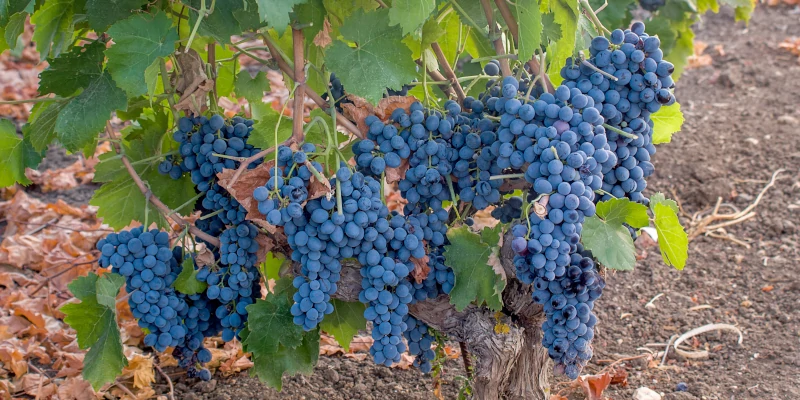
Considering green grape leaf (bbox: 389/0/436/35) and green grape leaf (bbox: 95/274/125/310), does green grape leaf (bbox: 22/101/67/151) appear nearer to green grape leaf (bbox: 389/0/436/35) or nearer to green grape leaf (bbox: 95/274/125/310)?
green grape leaf (bbox: 95/274/125/310)

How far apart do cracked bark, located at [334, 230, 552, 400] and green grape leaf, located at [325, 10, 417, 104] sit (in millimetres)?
510

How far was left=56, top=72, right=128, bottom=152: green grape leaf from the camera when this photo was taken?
6.16 ft

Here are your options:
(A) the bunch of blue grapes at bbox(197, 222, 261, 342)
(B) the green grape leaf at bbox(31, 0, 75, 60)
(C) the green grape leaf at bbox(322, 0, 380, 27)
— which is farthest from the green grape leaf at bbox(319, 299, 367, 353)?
(B) the green grape leaf at bbox(31, 0, 75, 60)

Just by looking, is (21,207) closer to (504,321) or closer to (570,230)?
(504,321)

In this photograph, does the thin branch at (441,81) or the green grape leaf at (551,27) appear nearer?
the green grape leaf at (551,27)

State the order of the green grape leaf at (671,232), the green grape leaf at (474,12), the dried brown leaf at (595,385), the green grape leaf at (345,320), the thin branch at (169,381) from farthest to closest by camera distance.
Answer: the thin branch at (169,381), the dried brown leaf at (595,385), the green grape leaf at (345,320), the green grape leaf at (474,12), the green grape leaf at (671,232)

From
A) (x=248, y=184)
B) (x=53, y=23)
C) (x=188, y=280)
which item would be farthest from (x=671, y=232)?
(x=53, y=23)

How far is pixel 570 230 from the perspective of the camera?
1.60 metres

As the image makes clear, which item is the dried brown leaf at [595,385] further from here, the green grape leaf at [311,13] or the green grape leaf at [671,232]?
the green grape leaf at [311,13]

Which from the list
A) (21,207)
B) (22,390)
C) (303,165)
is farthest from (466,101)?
(21,207)

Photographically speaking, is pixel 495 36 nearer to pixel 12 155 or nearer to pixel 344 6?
pixel 344 6

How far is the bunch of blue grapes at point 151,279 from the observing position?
199cm

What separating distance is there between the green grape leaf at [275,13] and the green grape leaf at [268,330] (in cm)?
78

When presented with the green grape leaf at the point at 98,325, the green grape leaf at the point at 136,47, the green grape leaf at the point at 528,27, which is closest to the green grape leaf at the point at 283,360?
the green grape leaf at the point at 98,325
